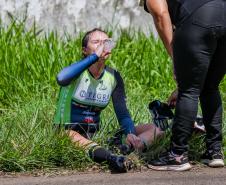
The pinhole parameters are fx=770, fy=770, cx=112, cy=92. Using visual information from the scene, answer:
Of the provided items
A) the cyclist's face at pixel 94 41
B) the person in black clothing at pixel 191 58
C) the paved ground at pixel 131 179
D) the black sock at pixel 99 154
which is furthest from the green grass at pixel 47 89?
the cyclist's face at pixel 94 41

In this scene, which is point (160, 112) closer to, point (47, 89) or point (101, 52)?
point (101, 52)

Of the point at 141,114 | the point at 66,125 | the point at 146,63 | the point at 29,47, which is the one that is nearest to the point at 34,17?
the point at 29,47

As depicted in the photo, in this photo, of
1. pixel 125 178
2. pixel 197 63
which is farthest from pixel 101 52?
pixel 125 178

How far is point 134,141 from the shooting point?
543 cm

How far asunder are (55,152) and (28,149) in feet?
0.60

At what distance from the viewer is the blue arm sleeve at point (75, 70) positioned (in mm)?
5184

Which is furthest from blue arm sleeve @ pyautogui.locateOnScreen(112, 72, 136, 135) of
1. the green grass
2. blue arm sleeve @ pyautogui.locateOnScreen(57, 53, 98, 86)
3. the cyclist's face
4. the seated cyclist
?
blue arm sleeve @ pyautogui.locateOnScreen(57, 53, 98, 86)

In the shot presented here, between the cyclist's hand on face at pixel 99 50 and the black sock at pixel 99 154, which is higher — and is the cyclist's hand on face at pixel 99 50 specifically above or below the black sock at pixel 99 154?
above

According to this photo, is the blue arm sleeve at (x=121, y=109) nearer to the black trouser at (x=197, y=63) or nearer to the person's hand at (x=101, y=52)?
the person's hand at (x=101, y=52)

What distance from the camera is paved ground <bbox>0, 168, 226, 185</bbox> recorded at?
16.0 ft

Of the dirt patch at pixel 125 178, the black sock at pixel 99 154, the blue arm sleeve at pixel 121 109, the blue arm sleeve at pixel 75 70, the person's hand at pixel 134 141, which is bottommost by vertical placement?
the dirt patch at pixel 125 178

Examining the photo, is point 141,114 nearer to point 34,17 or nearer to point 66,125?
point 66,125

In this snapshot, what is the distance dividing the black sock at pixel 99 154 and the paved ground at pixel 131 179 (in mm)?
125

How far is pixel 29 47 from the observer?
7332mm
